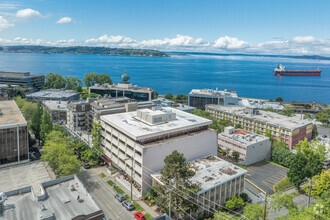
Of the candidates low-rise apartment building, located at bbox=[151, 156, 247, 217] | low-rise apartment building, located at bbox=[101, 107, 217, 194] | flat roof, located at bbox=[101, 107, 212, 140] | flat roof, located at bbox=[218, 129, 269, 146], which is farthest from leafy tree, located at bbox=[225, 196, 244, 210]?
flat roof, located at bbox=[218, 129, 269, 146]

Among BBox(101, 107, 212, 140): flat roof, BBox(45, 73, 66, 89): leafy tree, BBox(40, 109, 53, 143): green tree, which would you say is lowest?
BBox(40, 109, 53, 143): green tree

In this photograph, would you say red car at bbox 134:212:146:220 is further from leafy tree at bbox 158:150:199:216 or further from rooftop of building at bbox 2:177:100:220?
rooftop of building at bbox 2:177:100:220

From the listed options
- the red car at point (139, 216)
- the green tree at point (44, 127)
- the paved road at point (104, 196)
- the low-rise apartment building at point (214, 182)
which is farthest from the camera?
the green tree at point (44, 127)

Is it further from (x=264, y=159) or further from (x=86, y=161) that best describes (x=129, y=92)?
(x=264, y=159)

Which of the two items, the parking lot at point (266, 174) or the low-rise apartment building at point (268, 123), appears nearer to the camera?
the parking lot at point (266, 174)

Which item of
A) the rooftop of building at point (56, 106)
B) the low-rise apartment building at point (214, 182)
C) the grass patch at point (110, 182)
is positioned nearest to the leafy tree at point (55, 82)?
the rooftop of building at point (56, 106)

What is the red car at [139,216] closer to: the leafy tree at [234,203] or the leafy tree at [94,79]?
the leafy tree at [234,203]

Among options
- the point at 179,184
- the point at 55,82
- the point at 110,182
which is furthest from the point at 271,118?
the point at 55,82
